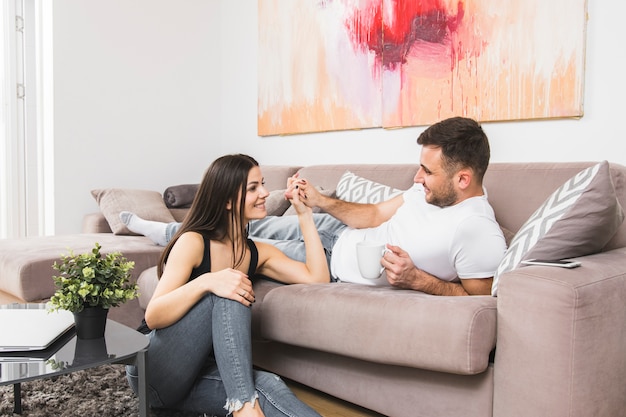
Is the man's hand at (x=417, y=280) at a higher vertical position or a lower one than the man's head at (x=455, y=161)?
lower

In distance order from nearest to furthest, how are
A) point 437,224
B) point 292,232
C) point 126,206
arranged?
point 437,224 < point 292,232 < point 126,206

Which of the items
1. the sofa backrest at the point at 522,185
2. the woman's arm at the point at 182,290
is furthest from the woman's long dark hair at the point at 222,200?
the sofa backrest at the point at 522,185

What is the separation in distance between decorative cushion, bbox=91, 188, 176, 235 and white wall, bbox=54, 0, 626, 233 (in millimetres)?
433

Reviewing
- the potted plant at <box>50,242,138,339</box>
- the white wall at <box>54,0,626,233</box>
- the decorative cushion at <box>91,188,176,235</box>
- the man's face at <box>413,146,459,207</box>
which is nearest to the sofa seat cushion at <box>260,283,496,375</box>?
the man's face at <box>413,146,459,207</box>

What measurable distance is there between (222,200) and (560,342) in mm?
1038

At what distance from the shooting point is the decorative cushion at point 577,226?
1.72 metres

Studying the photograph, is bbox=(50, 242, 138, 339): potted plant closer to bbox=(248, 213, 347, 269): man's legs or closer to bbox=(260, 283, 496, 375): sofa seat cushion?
bbox=(260, 283, 496, 375): sofa seat cushion

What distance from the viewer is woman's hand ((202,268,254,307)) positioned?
1.68 metres

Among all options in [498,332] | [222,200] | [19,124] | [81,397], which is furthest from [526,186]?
[19,124]

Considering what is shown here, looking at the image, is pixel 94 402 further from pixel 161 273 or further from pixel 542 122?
pixel 542 122

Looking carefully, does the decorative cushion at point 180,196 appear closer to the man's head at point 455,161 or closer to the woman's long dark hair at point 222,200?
the woman's long dark hair at point 222,200

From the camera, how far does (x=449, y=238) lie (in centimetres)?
190

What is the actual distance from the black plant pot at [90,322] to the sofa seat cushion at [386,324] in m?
0.61

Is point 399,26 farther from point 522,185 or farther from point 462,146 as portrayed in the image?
point 462,146
